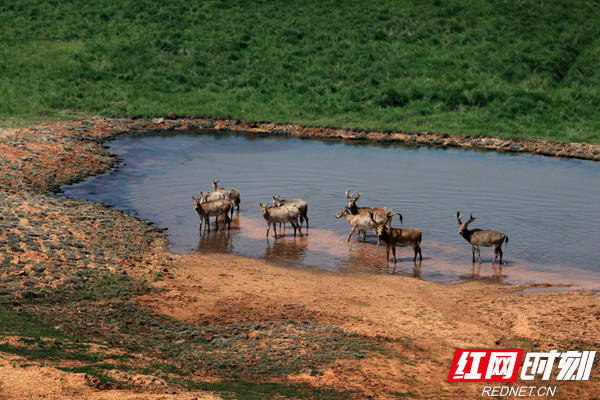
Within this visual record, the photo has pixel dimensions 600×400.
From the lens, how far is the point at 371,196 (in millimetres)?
29328

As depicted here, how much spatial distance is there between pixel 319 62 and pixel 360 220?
35.6 metres

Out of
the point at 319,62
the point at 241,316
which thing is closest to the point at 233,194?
the point at 241,316

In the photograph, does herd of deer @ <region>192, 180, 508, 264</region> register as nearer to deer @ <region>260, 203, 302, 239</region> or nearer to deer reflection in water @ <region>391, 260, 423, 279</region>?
deer @ <region>260, 203, 302, 239</region>

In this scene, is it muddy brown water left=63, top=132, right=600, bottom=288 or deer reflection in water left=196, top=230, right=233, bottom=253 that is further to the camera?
deer reflection in water left=196, top=230, right=233, bottom=253

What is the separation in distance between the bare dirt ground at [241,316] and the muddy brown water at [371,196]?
6.00 feet

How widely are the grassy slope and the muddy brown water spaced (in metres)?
6.86

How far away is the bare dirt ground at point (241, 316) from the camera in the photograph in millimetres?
13328

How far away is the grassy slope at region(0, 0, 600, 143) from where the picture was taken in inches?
1866

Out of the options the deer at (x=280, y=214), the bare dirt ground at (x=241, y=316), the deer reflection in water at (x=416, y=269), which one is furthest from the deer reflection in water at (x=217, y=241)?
the deer reflection in water at (x=416, y=269)

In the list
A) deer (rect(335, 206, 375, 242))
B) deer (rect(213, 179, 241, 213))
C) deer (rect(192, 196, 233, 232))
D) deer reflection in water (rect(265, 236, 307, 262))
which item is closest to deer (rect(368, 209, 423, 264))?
deer (rect(335, 206, 375, 242))

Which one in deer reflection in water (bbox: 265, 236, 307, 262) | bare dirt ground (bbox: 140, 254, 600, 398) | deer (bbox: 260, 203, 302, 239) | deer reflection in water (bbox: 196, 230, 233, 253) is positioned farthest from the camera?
deer (bbox: 260, 203, 302, 239)

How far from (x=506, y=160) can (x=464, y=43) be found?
24.6 m

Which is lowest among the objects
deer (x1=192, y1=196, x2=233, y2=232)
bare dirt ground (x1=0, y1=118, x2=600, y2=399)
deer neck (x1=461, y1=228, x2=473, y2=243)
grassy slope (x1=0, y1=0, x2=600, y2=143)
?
bare dirt ground (x1=0, y1=118, x2=600, y2=399)

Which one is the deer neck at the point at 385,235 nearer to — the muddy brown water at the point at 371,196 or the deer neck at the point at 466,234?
the muddy brown water at the point at 371,196
